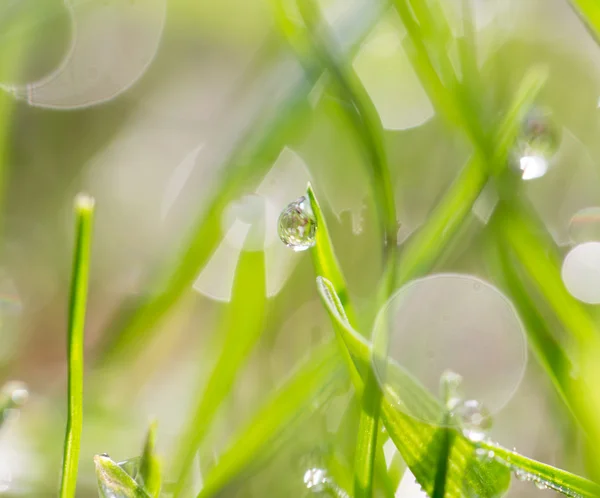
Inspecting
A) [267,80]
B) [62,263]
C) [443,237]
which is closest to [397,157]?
[267,80]

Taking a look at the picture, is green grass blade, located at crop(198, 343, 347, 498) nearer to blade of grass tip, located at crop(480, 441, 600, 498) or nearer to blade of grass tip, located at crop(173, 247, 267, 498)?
blade of grass tip, located at crop(173, 247, 267, 498)

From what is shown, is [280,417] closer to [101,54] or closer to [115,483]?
[115,483]

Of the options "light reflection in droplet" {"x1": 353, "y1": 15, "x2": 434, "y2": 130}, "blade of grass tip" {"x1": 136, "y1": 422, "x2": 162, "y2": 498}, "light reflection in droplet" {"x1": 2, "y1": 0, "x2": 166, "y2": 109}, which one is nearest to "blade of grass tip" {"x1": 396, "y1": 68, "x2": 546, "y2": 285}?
"blade of grass tip" {"x1": 136, "y1": 422, "x2": 162, "y2": 498}

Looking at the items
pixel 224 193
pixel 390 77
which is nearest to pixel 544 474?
pixel 224 193

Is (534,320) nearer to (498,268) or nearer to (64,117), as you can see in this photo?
(498,268)

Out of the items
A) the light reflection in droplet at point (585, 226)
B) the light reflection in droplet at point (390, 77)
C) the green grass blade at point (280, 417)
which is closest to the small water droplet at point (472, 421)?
the green grass blade at point (280, 417)
